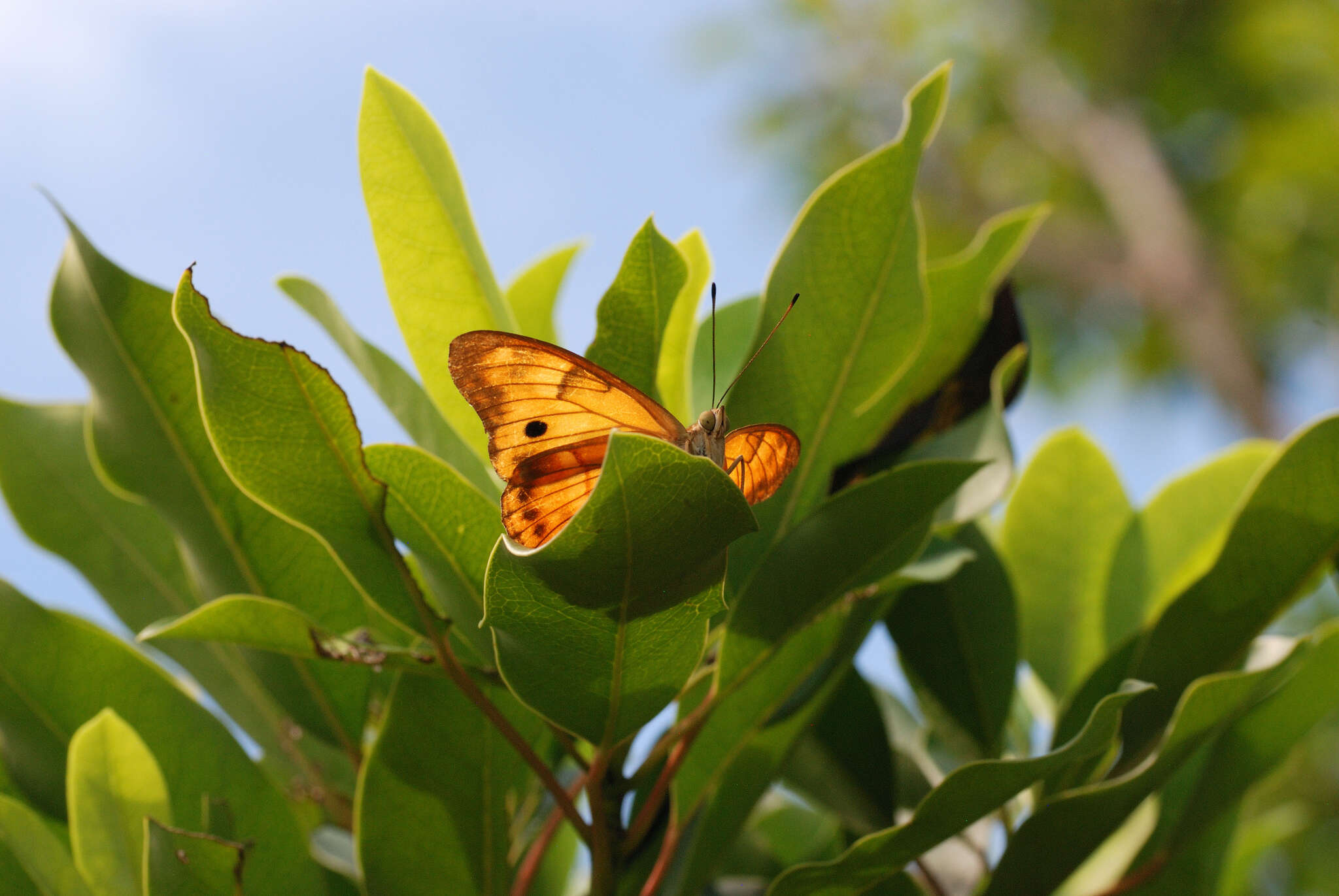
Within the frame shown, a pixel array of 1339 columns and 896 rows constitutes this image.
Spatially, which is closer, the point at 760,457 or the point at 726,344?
the point at 760,457

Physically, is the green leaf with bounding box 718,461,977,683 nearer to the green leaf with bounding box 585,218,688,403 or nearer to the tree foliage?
the tree foliage

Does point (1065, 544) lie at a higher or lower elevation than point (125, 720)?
lower

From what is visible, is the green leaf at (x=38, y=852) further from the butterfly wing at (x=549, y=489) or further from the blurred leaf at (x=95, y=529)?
the butterfly wing at (x=549, y=489)

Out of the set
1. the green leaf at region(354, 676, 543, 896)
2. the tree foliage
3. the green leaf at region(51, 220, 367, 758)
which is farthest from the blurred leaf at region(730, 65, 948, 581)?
the green leaf at region(51, 220, 367, 758)

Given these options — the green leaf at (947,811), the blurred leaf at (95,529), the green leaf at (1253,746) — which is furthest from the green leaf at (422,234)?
the green leaf at (1253,746)

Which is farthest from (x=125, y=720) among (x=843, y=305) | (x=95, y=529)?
(x=843, y=305)

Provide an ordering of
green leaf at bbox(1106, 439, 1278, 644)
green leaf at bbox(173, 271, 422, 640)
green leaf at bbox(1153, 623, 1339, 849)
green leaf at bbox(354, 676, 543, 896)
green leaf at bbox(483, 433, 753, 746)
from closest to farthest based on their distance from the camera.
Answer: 1. green leaf at bbox(483, 433, 753, 746)
2. green leaf at bbox(173, 271, 422, 640)
3. green leaf at bbox(354, 676, 543, 896)
4. green leaf at bbox(1153, 623, 1339, 849)
5. green leaf at bbox(1106, 439, 1278, 644)

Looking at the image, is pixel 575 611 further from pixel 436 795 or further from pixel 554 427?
pixel 436 795
